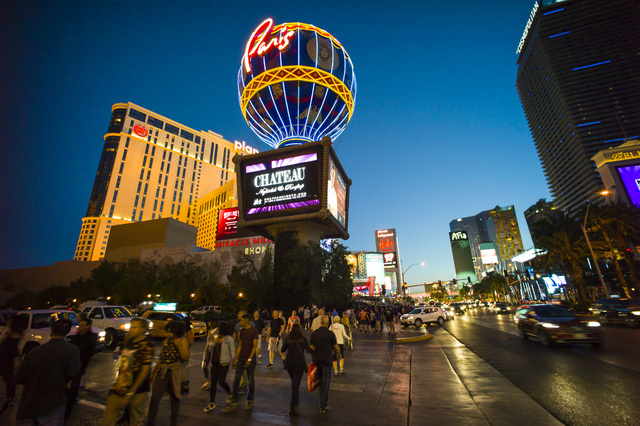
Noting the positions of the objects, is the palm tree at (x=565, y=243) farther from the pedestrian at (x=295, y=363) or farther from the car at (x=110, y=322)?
the car at (x=110, y=322)

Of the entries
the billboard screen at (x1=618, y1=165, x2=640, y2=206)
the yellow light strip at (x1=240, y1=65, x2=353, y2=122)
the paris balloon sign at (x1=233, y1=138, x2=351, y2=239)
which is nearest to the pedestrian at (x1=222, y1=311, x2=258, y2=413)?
the paris balloon sign at (x1=233, y1=138, x2=351, y2=239)

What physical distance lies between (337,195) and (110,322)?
2468cm

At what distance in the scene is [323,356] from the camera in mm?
5246

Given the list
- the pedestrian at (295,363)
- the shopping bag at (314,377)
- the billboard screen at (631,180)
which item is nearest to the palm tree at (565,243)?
the billboard screen at (631,180)

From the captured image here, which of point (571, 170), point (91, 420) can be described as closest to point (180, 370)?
point (91, 420)

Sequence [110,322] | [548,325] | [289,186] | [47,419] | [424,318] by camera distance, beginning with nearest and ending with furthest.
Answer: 1. [47,419]
2. [548,325]
3. [110,322]
4. [424,318]
5. [289,186]

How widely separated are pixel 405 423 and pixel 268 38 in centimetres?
3276

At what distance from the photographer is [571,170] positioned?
9219 centimetres

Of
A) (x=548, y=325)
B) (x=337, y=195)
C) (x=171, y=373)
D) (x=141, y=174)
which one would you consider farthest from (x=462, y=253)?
(x=171, y=373)

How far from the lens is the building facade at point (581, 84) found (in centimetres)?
8581

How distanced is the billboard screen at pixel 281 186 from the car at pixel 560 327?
20.5 metres

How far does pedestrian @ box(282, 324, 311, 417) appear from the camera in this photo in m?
A: 5.07

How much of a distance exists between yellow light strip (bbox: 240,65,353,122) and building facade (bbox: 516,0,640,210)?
9107 centimetres

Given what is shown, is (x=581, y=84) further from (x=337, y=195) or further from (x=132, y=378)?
(x=132, y=378)
